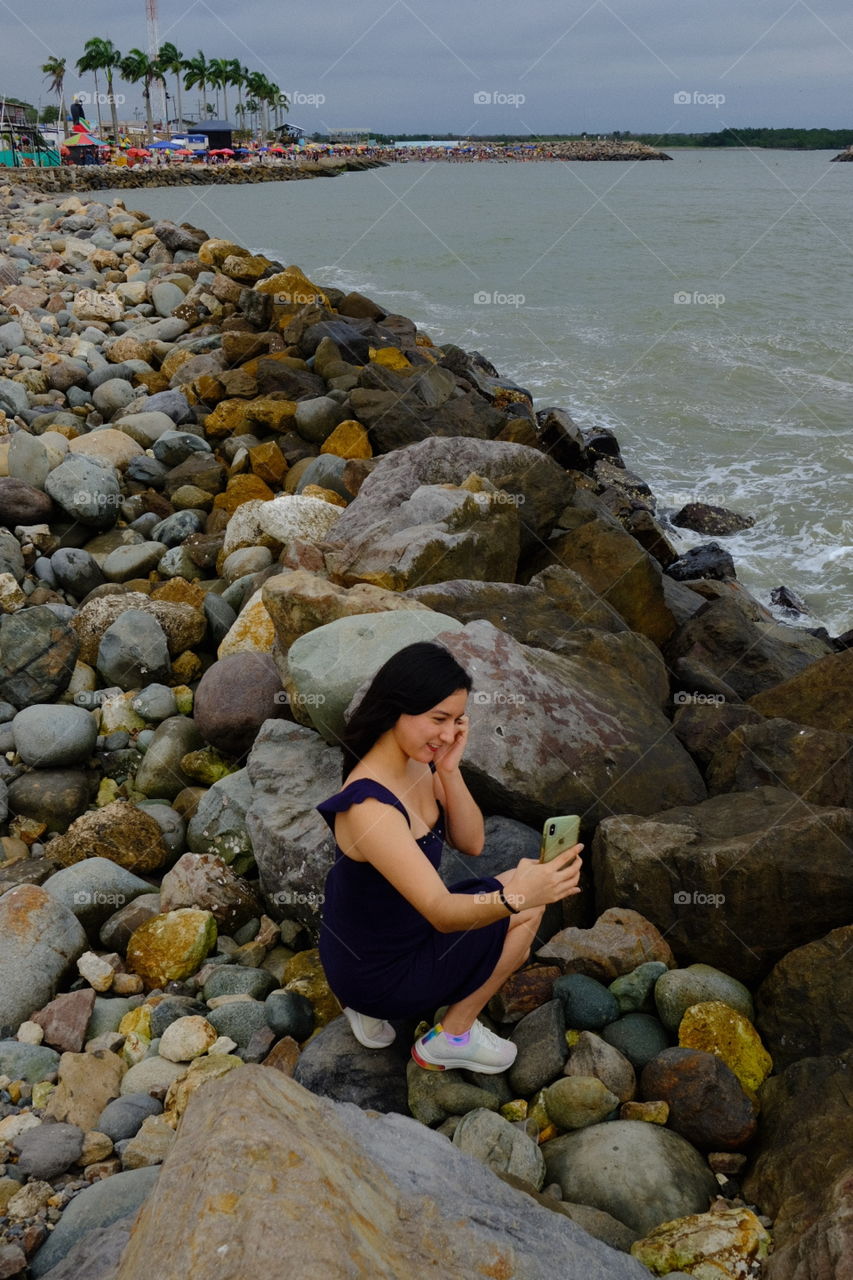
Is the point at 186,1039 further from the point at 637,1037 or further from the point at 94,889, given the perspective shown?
the point at 637,1037

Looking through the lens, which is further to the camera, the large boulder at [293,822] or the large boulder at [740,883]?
the large boulder at [293,822]

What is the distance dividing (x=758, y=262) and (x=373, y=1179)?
30.4 metres

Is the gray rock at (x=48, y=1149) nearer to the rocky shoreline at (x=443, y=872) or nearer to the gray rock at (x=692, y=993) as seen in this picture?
the rocky shoreline at (x=443, y=872)

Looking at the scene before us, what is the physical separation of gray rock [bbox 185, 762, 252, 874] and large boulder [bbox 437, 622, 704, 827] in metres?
1.22

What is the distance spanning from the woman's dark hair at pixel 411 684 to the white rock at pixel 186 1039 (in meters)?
1.53

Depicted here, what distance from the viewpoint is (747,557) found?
1079cm

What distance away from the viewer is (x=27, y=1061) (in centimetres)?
369

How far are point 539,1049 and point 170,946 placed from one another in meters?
1.74

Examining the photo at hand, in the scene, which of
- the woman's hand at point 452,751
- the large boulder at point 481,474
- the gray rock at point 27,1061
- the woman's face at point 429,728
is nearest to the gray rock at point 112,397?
the large boulder at point 481,474

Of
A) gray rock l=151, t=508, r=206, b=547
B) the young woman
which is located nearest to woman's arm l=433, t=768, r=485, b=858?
the young woman

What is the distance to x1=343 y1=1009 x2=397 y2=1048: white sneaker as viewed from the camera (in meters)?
3.36

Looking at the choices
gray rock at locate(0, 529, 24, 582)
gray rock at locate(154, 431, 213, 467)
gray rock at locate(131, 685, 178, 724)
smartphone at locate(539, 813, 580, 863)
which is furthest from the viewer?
gray rock at locate(154, 431, 213, 467)

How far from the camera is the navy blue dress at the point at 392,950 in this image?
311 centimetres

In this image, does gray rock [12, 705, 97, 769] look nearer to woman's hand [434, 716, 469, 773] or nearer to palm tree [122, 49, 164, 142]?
woman's hand [434, 716, 469, 773]
